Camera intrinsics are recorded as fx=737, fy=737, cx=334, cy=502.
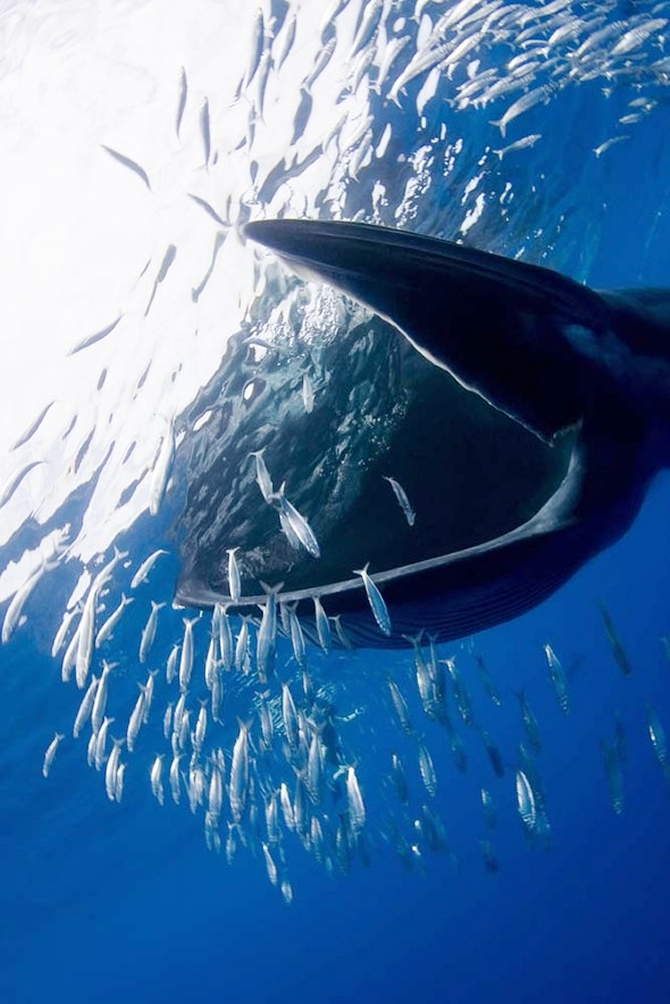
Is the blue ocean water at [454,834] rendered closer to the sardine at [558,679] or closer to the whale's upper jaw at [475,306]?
the sardine at [558,679]

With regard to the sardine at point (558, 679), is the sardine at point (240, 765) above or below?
below

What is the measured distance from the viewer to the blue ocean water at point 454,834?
10844mm

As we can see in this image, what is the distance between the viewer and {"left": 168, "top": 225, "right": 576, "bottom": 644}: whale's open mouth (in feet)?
10.8

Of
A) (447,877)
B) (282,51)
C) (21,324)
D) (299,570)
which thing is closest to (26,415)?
(21,324)

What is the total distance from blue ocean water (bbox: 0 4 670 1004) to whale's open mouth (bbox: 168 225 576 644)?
2.70 meters

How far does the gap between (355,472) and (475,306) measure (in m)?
3.14

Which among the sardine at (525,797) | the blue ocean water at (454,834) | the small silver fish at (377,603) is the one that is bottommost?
the blue ocean water at (454,834)

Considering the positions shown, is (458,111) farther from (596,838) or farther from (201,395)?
(596,838)

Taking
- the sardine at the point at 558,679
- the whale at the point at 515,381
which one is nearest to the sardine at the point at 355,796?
the sardine at the point at 558,679

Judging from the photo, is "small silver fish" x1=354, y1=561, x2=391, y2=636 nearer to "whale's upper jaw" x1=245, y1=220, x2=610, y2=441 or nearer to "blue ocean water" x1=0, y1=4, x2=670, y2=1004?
"whale's upper jaw" x1=245, y1=220, x2=610, y2=441

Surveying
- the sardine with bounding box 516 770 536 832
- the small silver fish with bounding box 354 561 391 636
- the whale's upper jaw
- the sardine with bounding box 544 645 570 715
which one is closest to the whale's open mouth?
the small silver fish with bounding box 354 561 391 636

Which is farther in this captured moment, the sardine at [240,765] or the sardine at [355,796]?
the sardine at [355,796]

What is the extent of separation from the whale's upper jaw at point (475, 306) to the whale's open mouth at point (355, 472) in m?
0.22

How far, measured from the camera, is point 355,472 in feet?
16.5
